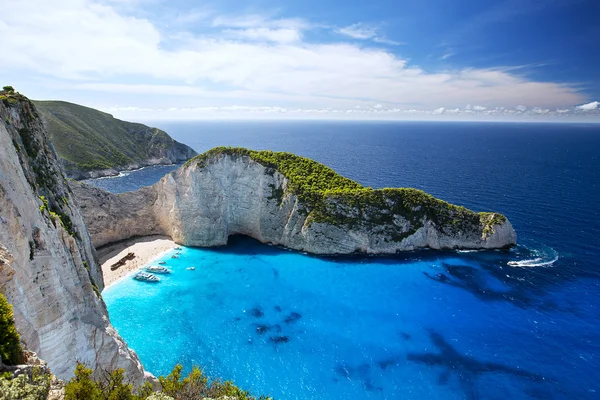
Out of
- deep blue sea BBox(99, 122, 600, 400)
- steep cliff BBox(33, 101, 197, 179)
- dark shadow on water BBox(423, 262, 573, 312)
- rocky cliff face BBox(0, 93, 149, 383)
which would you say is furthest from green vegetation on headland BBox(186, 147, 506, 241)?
steep cliff BBox(33, 101, 197, 179)

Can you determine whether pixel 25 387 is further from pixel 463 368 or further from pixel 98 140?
pixel 98 140

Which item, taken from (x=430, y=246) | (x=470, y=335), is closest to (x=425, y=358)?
(x=470, y=335)

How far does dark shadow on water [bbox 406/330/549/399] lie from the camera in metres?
30.0

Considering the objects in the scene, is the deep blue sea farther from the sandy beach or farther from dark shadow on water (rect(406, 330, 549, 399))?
the sandy beach

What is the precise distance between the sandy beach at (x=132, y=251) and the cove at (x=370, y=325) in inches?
114

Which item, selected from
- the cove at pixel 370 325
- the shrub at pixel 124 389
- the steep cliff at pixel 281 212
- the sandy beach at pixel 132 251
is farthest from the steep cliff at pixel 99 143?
the shrub at pixel 124 389

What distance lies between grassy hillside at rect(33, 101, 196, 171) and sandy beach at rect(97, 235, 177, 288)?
2776 inches

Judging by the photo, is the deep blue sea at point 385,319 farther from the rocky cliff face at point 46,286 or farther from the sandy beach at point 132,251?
the rocky cliff face at point 46,286

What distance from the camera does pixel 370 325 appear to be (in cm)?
3778

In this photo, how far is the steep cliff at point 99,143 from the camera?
11519 centimetres

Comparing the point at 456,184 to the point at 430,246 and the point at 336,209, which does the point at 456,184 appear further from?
the point at 336,209

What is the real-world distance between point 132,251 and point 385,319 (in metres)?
43.6

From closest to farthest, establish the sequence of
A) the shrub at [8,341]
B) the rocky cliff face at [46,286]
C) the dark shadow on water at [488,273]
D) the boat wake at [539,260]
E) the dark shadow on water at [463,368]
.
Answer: the shrub at [8,341], the rocky cliff face at [46,286], the dark shadow on water at [463,368], the dark shadow on water at [488,273], the boat wake at [539,260]

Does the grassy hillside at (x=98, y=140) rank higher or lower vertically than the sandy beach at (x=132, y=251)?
higher
